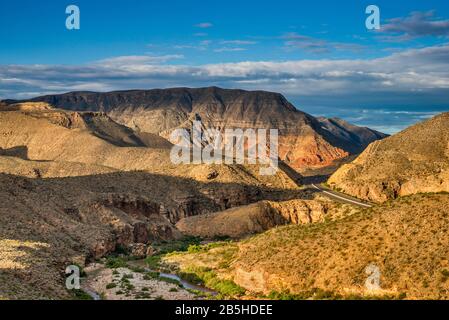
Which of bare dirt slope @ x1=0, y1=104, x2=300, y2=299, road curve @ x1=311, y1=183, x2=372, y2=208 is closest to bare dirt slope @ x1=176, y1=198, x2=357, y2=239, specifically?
road curve @ x1=311, y1=183, x2=372, y2=208

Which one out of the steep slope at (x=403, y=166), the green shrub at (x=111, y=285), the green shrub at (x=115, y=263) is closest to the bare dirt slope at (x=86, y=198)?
the green shrub at (x=115, y=263)

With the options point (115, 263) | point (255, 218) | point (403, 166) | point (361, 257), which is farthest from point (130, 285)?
point (403, 166)

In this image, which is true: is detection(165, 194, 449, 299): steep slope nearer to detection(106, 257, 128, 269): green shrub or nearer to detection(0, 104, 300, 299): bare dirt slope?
detection(106, 257, 128, 269): green shrub

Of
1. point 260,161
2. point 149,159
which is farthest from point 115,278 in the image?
point 149,159

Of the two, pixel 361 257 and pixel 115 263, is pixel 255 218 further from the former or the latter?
pixel 361 257

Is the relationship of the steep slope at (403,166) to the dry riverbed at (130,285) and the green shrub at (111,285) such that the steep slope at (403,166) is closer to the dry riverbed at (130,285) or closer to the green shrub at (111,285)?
the dry riverbed at (130,285)
